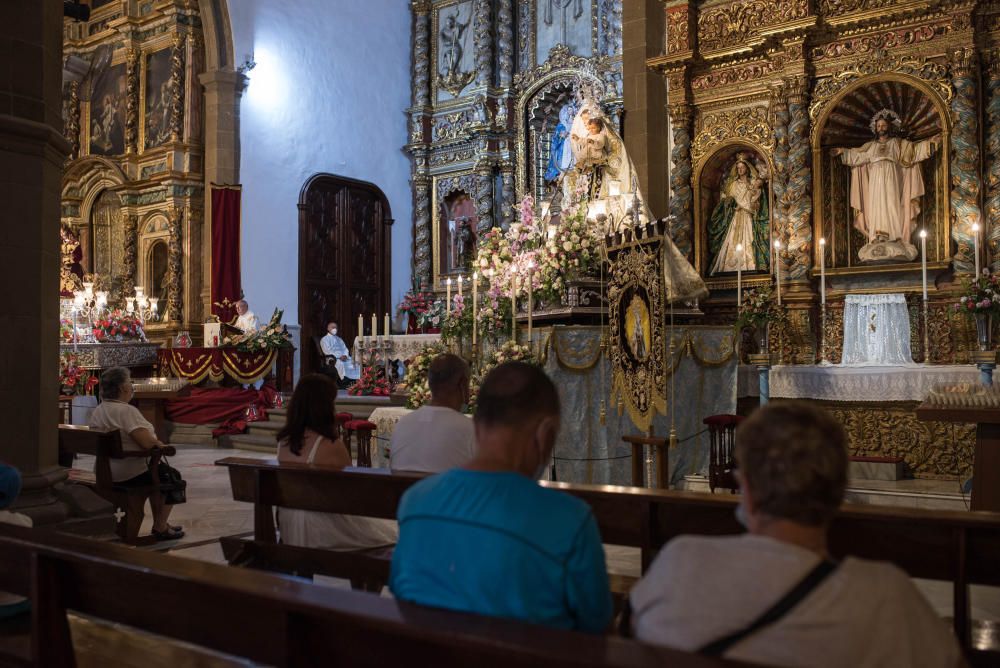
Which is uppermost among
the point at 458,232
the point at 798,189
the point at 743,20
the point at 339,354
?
the point at 743,20

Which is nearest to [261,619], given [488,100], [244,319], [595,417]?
[595,417]

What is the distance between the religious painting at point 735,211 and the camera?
1092 centimetres

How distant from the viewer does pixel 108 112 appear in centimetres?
1839

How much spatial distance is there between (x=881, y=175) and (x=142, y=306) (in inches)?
503

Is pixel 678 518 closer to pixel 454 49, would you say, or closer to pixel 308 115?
pixel 308 115

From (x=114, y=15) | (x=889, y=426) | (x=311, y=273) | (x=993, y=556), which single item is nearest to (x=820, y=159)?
(x=889, y=426)

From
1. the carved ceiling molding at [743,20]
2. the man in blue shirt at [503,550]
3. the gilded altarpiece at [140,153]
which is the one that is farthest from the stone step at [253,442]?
the man in blue shirt at [503,550]

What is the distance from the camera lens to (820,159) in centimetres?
1036

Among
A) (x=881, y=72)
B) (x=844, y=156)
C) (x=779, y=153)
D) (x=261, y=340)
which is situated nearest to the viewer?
(x=881, y=72)

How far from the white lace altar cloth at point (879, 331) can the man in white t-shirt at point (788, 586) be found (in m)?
8.33

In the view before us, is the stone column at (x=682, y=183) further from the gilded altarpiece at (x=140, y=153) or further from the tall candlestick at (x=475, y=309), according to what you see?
the gilded altarpiece at (x=140, y=153)

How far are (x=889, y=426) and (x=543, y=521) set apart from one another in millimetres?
8018

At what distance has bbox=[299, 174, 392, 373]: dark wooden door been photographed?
57.8ft

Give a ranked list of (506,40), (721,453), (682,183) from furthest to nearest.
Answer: (506,40), (682,183), (721,453)
